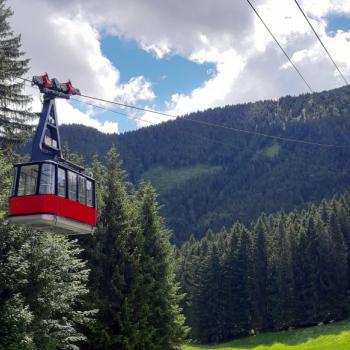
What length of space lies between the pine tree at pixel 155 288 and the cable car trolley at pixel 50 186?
1717cm

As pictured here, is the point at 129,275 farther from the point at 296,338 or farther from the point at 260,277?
the point at 260,277

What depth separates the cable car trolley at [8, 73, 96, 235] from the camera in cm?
2123

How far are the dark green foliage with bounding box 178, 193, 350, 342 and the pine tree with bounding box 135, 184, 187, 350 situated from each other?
4876cm

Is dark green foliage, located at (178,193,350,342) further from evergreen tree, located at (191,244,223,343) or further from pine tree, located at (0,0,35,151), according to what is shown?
pine tree, located at (0,0,35,151)

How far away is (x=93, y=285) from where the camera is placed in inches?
1508

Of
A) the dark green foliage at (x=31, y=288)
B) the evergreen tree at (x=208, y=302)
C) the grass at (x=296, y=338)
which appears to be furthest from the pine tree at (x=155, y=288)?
the evergreen tree at (x=208, y=302)

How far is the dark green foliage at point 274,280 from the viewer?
87188mm

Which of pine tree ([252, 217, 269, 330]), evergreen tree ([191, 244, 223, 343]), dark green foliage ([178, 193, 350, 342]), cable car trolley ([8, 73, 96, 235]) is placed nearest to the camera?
cable car trolley ([8, 73, 96, 235])

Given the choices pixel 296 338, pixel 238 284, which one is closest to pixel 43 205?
pixel 296 338

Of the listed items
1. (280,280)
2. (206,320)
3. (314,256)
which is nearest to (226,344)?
(206,320)

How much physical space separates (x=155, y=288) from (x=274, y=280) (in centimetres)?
5734

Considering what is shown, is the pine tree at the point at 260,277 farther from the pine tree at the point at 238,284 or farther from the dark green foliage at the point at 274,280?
the pine tree at the point at 238,284

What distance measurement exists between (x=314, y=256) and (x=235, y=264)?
15.1 m

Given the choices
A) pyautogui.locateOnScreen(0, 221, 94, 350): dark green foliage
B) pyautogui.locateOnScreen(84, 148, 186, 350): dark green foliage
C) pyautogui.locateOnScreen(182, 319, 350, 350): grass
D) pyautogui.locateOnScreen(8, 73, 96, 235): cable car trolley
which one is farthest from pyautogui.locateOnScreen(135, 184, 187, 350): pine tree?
pyautogui.locateOnScreen(182, 319, 350, 350): grass
